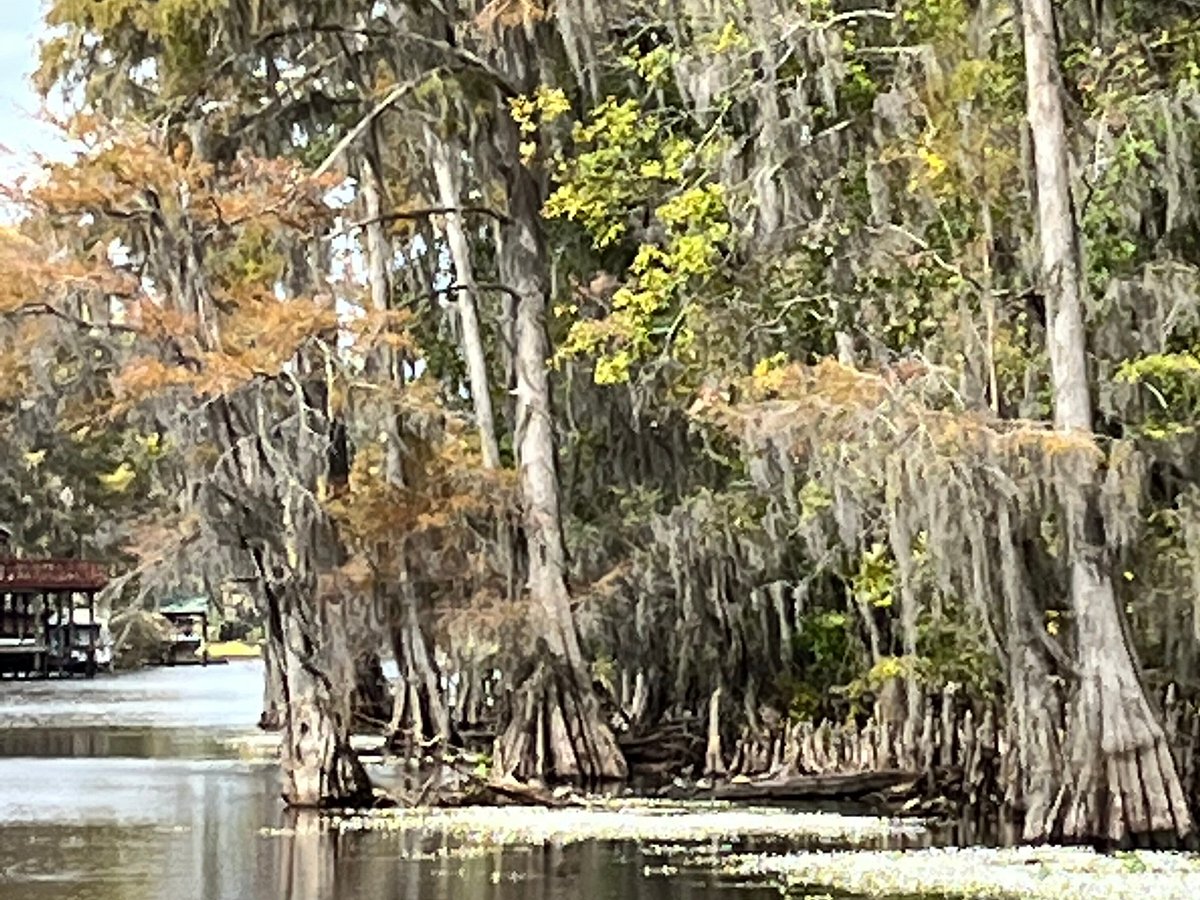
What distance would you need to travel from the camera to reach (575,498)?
2495cm

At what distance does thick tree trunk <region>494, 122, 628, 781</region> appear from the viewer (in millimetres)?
20234

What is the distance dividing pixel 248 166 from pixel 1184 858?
37.0 feet

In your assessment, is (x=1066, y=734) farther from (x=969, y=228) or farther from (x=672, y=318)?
(x=672, y=318)

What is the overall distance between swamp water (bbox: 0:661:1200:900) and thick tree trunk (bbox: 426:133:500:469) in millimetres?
4678

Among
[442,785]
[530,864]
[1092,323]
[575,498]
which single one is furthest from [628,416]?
[530,864]

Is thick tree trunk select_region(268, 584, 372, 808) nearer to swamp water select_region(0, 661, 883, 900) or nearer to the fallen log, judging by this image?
swamp water select_region(0, 661, 883, 900)

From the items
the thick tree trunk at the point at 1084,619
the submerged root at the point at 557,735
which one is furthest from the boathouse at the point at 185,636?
the thick tree trunk at the point at 1084,619

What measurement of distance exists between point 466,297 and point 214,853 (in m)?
11.1

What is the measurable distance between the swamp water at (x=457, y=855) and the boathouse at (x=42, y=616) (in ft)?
99.1

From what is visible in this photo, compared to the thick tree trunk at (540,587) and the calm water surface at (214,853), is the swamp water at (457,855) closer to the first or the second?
the calm water surface at (214,853)

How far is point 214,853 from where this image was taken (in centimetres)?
1529

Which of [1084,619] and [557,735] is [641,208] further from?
[1084,619]

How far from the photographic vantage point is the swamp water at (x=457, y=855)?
12.9m

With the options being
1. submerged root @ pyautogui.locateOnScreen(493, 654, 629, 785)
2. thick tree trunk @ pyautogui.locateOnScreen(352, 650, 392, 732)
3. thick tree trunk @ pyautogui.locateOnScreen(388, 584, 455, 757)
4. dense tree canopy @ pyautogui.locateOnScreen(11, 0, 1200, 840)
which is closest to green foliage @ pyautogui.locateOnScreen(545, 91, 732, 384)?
dense tree canopy @ pyautogui.locateOnScreen(11, 0, 1200, 840)
